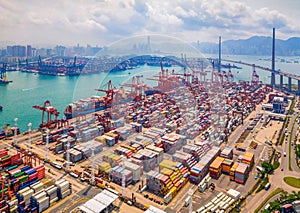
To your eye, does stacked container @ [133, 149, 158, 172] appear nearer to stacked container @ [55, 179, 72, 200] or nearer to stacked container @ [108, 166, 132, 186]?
stacked container @ [108, 166, 132, 186]

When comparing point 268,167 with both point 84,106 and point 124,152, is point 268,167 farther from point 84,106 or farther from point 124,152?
point 84,106

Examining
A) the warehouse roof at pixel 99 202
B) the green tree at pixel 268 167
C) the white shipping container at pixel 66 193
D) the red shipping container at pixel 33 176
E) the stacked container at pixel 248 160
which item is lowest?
the white shipping container at pixel 66 193

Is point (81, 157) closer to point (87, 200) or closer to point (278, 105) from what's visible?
point (87, 200)

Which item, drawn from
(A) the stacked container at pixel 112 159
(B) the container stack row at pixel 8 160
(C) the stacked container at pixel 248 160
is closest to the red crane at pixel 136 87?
(A) the stacked container at pixel 112 159

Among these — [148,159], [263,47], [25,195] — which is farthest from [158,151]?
[263,47]

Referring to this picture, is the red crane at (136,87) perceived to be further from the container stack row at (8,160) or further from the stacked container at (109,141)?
the container stack row at (8,160)

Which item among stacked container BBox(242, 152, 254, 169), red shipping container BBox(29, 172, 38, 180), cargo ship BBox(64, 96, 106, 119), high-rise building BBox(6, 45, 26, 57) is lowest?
red shipping container BBox(29, 172, 38, 180)

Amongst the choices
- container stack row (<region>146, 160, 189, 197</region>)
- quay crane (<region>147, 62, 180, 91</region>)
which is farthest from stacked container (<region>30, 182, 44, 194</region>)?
quay crane (<region>147, 62, 180, 91</region>)
